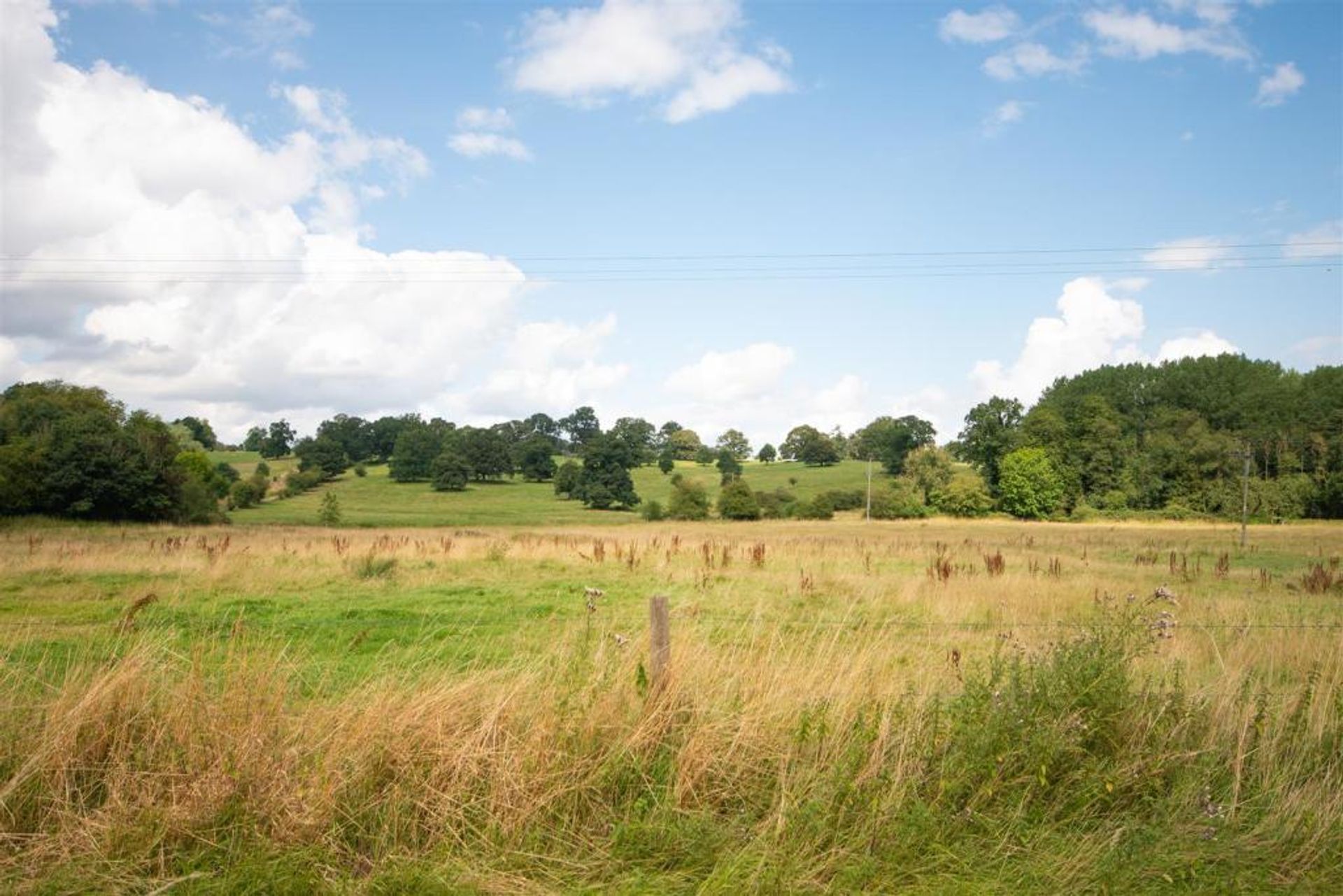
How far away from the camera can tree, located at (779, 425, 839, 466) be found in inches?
5271

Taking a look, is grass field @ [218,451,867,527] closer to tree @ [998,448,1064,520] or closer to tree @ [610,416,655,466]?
tree @ [610,416,655,466]

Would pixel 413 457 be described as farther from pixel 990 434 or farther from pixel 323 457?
pixel 990 434

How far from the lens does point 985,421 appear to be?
104188 millimetres

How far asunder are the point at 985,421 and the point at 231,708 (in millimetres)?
109014

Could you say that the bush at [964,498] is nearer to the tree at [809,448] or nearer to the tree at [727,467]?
the tree at [727,467]

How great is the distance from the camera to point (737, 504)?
76562mm

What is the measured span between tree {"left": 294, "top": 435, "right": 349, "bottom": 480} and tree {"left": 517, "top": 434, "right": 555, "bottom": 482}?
24.1 m

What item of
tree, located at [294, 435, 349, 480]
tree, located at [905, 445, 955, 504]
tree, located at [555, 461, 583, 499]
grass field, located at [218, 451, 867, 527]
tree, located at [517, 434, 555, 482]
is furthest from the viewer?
tree, located at [517, 434, 555, 482]

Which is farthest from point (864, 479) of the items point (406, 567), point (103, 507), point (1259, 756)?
point (1259, 756)

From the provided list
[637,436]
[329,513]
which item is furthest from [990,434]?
[329,513]

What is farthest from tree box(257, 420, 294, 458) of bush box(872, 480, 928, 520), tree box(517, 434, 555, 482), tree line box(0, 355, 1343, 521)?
bush box(872, 480, 928, 520)

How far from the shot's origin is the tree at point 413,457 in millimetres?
100562

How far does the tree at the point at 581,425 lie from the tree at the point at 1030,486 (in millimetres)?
73830

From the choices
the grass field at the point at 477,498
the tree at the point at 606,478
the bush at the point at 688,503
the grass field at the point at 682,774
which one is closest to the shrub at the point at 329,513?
the grass field at the point at 477,498
